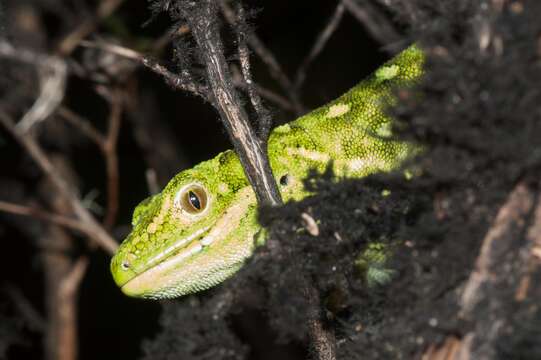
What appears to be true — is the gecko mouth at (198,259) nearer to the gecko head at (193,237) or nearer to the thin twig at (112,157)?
the gecko head at (193,237)

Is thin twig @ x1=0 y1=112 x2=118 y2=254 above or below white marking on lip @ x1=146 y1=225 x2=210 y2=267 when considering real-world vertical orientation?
above

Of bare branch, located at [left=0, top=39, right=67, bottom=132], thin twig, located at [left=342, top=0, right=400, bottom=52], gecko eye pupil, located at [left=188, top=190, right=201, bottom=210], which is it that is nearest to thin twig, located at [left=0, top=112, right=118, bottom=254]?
bare branch, located at [left=0, top=39, right=67, bottom=132]

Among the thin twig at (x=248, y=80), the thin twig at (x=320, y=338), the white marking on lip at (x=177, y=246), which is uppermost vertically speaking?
the thin twig at (x=248, y=80)

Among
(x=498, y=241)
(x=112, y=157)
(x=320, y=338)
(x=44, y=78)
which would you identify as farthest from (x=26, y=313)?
(x=498, y=241)

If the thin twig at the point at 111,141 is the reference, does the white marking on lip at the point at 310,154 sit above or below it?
below

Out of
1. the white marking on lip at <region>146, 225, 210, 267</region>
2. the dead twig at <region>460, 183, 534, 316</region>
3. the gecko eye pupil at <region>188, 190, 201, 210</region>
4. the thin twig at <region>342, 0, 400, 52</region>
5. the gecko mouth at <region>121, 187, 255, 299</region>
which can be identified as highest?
the thin twig at <region>342, 0, 400, 52</region>

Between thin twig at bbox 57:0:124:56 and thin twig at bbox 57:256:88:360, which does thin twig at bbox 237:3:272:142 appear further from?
thin twig at bbox 57:256:88:360

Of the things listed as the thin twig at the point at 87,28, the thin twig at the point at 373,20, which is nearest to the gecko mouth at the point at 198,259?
the thin twig at the point at 373,20

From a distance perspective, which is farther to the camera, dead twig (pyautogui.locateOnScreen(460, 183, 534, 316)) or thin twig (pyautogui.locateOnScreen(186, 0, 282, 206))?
thin twig (pyautogui.locateOnScreen(186, 0, 282, 206))
